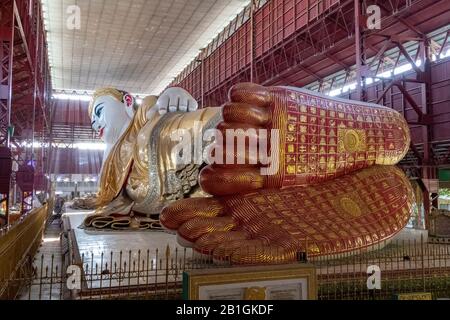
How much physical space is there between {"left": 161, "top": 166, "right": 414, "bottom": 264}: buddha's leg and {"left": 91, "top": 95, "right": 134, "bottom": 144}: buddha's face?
165 inches

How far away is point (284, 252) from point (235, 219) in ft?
1.73

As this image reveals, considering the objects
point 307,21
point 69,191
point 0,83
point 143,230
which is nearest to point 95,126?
point 0,83

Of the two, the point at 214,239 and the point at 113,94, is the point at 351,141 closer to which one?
Result: the point at 214,239

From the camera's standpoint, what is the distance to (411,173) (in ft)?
30.4

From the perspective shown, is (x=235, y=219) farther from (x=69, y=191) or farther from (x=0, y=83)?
(x=69, y=191)

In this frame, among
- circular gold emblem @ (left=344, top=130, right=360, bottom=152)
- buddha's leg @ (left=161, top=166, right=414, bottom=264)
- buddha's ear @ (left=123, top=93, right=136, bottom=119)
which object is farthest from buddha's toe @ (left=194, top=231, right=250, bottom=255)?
buddha's ear @ (left=123, top=93, right=136, bottom=119)

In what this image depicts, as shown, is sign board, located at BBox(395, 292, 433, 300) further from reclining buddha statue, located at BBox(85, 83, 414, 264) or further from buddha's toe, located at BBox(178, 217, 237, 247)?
buddha's toe, located at BBox(178, 217, 237, 247)

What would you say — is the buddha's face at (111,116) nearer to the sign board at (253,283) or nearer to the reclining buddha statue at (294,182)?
the reclining buddha statue at (294,182)

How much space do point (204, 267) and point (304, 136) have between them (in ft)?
5.02

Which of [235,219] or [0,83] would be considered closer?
[235,219]

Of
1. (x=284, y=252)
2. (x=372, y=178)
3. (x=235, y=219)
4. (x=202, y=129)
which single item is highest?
(x=202, y=129)

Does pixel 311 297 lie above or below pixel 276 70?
below

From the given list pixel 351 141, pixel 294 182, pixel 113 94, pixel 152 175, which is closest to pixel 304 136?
pixel 294 182

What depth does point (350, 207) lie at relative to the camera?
379 centimetres
